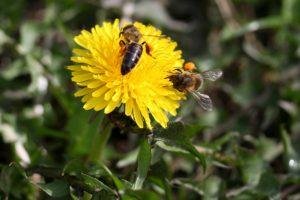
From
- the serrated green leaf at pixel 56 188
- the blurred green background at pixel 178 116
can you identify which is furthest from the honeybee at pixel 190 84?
the serrated green leaf at pixel 56 188

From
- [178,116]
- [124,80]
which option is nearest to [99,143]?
[178,116]

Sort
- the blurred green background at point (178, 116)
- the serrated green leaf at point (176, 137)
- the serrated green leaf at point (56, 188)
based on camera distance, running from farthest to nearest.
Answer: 1. the blurred green background at point (178, 116)
2. the serrated green leaf at point (176, 137)
3. the serrated green leaf at point (56, 188)

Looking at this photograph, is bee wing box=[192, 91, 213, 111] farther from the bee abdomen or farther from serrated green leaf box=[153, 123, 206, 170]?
the bee abdomen

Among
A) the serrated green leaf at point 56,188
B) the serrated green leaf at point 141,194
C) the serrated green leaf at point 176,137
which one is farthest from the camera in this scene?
the serrated green leaf at point 176,137

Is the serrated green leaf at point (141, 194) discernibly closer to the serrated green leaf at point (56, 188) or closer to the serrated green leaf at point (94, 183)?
the serrated green leaf at point (94, 183)

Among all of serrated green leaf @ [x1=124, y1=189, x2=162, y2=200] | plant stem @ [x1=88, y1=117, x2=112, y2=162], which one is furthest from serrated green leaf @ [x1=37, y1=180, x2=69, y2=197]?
plant stem @ [x1=88, y1=117, x2=112, y2=162]

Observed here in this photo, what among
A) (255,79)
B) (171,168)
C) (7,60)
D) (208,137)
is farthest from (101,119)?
(255,79)

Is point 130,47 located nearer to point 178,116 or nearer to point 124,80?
point 124,80
